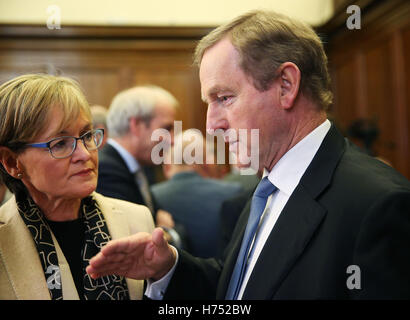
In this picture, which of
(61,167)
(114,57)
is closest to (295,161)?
(61,167)

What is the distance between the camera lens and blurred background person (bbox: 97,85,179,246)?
1.41 metres

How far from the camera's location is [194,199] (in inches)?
73.4

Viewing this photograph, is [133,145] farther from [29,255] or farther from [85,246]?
[29,255]

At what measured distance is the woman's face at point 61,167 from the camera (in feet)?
3.89

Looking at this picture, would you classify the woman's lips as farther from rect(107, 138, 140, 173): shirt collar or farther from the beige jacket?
rect(107, 138, 140, 173): shirt collar

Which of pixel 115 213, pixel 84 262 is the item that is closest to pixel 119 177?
pixel 115 213

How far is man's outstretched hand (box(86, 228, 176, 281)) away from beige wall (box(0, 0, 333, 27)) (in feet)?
2.20

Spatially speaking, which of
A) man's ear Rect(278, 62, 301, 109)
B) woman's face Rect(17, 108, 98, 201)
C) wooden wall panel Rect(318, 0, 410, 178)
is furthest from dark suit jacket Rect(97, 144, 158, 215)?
wooden wall panel Rect(318, 0, 410, 178)

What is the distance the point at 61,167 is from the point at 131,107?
0.57m

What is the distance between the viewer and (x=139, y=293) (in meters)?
1.36

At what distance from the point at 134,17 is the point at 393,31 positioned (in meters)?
3.47

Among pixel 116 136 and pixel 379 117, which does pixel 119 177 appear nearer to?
pixel 116 136

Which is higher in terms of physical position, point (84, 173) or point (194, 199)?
point (84, 173)

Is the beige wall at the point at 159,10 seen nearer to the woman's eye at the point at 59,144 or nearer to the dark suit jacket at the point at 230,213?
the woman's eye at the point at 59,144
